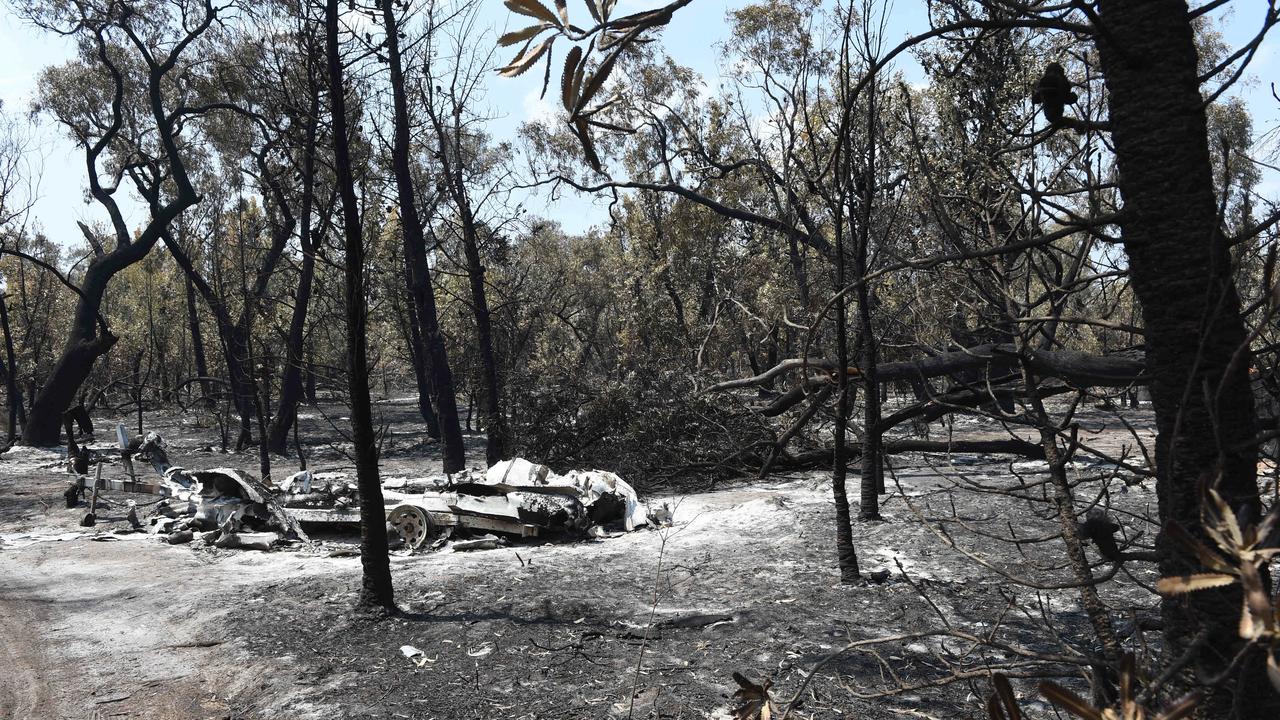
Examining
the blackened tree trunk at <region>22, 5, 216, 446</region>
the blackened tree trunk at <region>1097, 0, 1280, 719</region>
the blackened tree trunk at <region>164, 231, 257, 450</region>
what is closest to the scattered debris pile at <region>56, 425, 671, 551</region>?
the blackened tree trunk at <region>164, 231, 257, 450</region>

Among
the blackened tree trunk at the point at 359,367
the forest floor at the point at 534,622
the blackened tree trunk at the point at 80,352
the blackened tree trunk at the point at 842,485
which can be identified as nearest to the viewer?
the forest floor at the point at 534,622

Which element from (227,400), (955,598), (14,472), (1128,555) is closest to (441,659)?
(955,598)

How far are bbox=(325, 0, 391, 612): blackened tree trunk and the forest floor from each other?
411mm

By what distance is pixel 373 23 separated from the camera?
26.9 feet

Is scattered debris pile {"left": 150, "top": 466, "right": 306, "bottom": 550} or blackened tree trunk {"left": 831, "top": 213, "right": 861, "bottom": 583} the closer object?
blackened tree trunk {"left": 831, "top": 213, "right": 861, "bottom": 583}

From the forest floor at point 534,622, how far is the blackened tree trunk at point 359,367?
41cm

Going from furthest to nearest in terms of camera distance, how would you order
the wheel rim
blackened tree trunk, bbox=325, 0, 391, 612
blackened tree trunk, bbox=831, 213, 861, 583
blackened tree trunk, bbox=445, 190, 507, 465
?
blackened tree trunk, bbox=445, 190, 507, 465, the wheel rim, blackened tree trunk, bbox=831, 213, 861, 583, blackened tree trunk, bbox=325, 0, 391, 612

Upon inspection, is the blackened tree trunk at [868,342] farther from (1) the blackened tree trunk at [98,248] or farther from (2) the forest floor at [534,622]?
(1) the blackened tree trunk at [98,248]

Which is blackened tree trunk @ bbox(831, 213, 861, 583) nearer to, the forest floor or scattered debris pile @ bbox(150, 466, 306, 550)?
the forest floor

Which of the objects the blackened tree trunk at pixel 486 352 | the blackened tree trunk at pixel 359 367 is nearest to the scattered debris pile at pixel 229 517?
the blackened tree trunk at pixel 359 367

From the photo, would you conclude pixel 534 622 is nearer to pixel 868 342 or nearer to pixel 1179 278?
pixel 868 342

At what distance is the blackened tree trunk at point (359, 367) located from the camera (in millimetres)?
7129

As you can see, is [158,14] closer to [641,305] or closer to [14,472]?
[14,472]

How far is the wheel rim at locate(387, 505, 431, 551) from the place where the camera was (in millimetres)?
10820
